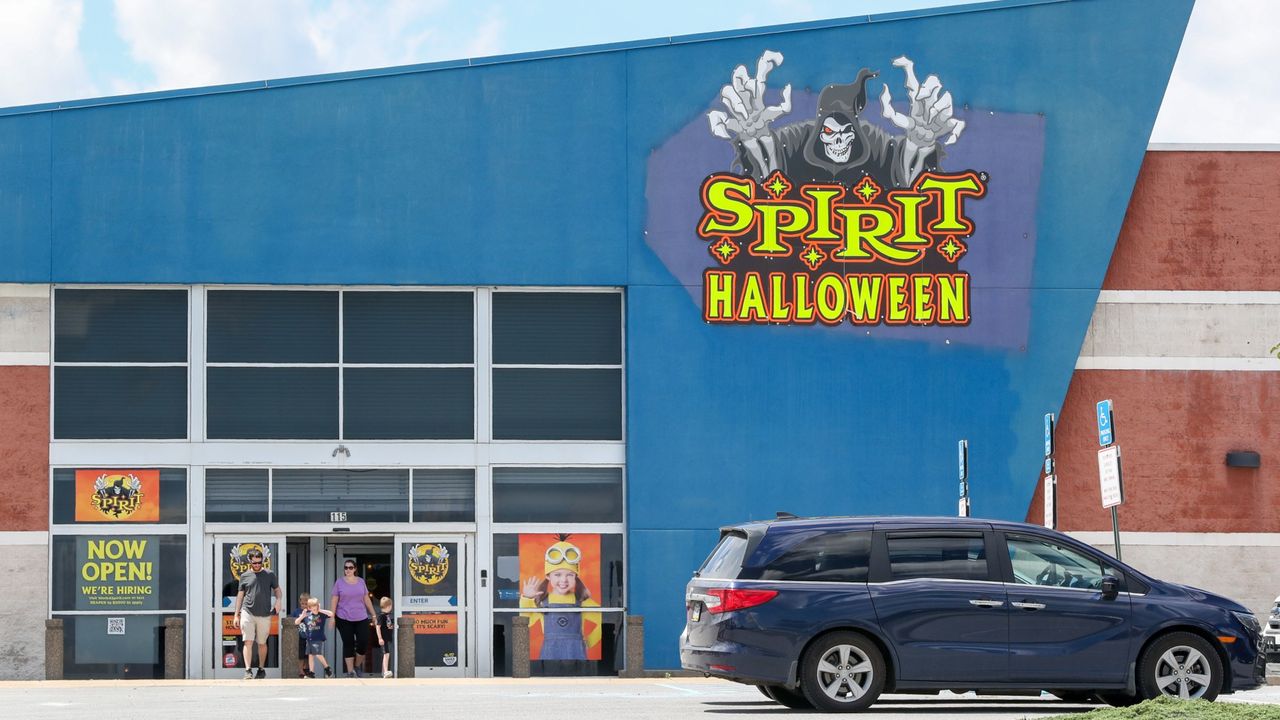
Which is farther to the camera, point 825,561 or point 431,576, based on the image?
point 431,576

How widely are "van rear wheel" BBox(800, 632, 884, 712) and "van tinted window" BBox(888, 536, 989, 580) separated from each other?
2.31 ft

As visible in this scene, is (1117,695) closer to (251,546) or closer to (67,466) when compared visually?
(251,546)

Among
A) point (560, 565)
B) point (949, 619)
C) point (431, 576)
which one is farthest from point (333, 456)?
point (949, 619)

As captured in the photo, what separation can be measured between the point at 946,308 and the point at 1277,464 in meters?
5.52

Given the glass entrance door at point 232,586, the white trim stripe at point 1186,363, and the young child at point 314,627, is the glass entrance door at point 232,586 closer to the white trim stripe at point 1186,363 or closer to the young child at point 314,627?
the young child at point 314,627

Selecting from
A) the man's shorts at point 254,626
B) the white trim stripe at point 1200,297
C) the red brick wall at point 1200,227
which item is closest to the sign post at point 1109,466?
the white trim stripe at point 1200,297

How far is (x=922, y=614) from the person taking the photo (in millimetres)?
14727

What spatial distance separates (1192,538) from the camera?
1036 inches

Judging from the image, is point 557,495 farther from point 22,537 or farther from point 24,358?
point 24,358

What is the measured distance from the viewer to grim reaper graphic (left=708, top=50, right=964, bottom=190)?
26281mm

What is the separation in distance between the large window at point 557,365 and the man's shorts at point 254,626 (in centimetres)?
417

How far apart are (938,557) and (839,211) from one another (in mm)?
11883

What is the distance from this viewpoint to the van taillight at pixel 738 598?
14719 mm

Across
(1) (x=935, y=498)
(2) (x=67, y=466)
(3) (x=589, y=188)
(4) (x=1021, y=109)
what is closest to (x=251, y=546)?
(2) (x=67, y=466)
